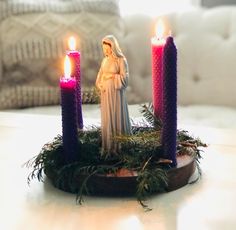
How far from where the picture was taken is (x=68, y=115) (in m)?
0.92

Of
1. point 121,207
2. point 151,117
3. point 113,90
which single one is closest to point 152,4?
point 151,117

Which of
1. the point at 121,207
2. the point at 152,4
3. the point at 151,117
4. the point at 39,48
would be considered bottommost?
the point at 121,207

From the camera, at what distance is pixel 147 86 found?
2271 millimetres

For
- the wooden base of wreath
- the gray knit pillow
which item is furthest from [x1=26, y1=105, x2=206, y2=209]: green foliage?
the gray knit pillow

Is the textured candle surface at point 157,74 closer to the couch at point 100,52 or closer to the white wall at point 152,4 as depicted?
the couch at point 100,52

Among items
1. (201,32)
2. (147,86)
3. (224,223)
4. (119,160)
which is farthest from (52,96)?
(224,223)

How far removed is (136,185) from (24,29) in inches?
52.7

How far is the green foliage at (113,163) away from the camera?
0.92 meters

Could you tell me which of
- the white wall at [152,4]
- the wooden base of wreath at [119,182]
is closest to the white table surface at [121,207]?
the wooden base of wreath at [119,182]

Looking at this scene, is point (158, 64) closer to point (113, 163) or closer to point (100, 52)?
point (113, 163)

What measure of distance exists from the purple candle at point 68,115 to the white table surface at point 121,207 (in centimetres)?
8

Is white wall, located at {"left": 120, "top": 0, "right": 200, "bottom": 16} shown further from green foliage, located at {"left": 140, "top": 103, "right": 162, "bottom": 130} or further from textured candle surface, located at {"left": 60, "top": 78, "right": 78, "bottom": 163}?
textured candle surface, located at {"left": 60, "top": 78, "right": 78, "bottom": 163}

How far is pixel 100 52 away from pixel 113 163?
1.22m

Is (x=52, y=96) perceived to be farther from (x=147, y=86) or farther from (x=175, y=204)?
(x=175, y=204)
